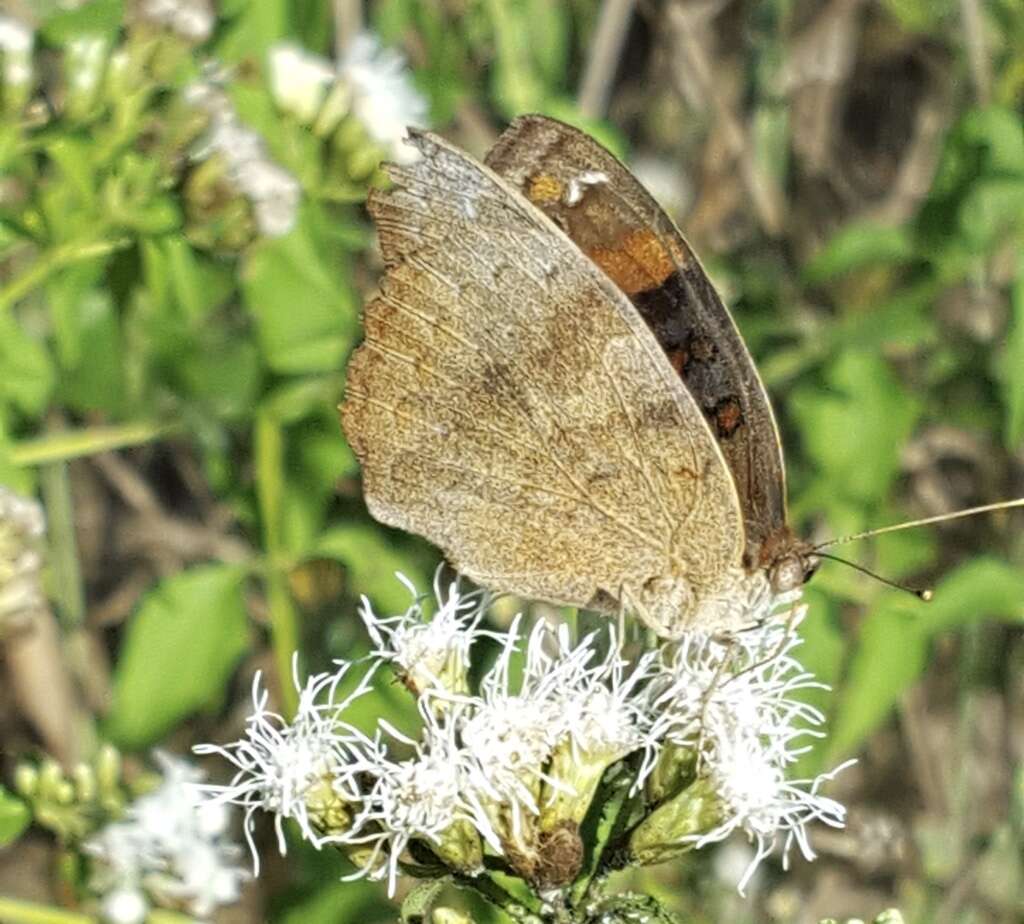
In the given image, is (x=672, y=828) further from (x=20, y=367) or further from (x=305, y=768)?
(x=20, y=367)

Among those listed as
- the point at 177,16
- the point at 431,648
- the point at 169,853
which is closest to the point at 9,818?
the point at 169,853

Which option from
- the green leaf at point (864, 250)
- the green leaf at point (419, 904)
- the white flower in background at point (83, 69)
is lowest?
the green leaf at point (419, 904)

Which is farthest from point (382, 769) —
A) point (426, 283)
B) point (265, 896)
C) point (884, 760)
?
point (884, 760)

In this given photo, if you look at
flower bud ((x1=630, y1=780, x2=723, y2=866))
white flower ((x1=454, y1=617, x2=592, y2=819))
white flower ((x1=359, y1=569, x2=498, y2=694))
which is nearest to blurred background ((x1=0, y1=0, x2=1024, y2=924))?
white flower ((x1=359, y1=569, x2=498, y2=694))

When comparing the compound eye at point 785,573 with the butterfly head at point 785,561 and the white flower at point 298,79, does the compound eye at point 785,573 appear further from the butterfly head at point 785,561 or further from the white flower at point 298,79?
the white flower at point 298,79

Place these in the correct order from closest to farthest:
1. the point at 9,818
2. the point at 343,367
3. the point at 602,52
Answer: the point at 9,818, the point at 343,367, the point at 602,52

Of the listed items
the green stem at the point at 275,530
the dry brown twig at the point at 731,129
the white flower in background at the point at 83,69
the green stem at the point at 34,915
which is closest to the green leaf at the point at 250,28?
the white flower in background at the point at 83,69
